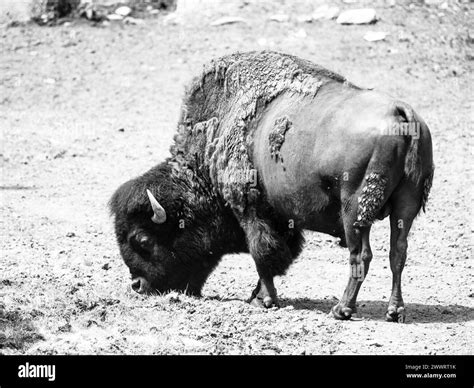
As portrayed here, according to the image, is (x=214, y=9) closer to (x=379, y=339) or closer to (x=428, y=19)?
(x=428, y=19)

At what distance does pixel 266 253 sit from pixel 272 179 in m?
0.70

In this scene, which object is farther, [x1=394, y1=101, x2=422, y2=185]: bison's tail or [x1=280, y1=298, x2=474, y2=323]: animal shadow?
[x1=280, y1=298, x2=474, y2=323]: animal shadow

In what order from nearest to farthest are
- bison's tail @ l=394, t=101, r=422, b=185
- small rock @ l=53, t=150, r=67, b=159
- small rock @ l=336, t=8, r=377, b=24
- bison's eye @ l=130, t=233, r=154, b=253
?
bison's tail @ l=394, t=101, r=422, b=185 < bison's eye @ l=130, t=233, r=154, b=253 < small rock @ l=53, t=150, r=67, b=159 < small rock @ l=336, t=8, r=377, b=24

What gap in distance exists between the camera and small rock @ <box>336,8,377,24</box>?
19344mm

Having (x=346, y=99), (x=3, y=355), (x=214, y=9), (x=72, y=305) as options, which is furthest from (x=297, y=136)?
(x=214, y=9)

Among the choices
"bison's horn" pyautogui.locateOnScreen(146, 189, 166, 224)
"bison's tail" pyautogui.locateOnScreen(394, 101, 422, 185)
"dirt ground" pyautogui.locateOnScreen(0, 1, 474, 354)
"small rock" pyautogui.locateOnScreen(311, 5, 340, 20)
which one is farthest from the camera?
"small rock" pyautogui.locateOnScreen(311, 5, 340, 20)

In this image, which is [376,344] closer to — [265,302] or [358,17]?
[265,302]

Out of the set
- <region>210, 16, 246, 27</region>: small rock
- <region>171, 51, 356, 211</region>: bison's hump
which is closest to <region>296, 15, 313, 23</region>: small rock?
<region>210, 16, 246, 27</region>: small rock

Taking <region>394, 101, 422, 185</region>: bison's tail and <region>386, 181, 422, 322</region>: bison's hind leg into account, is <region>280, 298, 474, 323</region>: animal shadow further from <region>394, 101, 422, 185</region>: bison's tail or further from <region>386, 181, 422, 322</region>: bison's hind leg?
<region>394, 101, 422, 185</region>: bison's tail

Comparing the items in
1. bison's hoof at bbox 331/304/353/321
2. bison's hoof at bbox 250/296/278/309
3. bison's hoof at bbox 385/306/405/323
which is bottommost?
bison's hoof at bbox 250/296/278/309

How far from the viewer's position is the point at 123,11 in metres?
21.1

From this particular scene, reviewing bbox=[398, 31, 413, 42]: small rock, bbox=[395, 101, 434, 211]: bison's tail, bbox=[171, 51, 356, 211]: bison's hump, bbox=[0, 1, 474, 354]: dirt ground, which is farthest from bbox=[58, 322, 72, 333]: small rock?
bbox=[398, 31, 413, 42]: small rock

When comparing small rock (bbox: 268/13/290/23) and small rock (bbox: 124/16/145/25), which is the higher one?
small rock (bbox: 268/13/290/23)

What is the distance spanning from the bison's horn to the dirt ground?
2.36 feet
